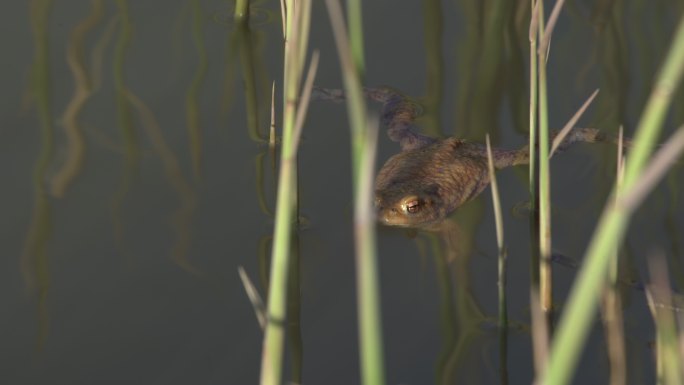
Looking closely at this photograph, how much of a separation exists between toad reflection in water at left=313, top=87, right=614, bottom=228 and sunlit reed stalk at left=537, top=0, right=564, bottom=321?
0.87m

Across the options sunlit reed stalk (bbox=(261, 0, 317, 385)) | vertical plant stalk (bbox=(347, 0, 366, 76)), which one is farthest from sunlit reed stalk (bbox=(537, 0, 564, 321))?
sunlit reed stalk (bbox=(261, 0, 317, 385))

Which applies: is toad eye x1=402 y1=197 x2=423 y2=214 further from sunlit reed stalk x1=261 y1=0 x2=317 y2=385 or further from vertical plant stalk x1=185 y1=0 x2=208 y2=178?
sunlit reed stalk x1=261 y1=0 x2=317 y2=385

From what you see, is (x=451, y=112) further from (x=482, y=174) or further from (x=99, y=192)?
(x=99, y=192)

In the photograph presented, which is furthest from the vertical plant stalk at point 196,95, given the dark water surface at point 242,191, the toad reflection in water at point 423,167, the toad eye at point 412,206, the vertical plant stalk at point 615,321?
the vertical plant stalk at point 615,321

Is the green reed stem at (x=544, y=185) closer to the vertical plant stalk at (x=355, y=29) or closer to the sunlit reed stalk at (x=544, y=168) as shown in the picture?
the sunlit reed stalk at (x=544, y=168)

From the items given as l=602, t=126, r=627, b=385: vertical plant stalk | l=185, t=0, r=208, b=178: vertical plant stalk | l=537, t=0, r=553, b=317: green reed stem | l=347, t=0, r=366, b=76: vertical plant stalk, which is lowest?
l=602, t=126, r=627, b=385: vertical plant stalk

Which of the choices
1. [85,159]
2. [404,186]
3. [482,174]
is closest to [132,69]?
[85,159]

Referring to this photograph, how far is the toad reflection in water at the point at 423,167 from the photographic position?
374 cm

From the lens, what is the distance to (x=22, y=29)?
4.25 m

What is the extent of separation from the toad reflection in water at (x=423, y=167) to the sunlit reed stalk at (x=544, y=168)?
0.87 m

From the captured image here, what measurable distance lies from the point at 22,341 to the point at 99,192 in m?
0.76

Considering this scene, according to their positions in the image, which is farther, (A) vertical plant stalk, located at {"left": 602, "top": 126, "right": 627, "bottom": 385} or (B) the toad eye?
(B) the toad eye

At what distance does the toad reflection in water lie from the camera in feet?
12.3

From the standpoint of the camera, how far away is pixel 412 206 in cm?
374
